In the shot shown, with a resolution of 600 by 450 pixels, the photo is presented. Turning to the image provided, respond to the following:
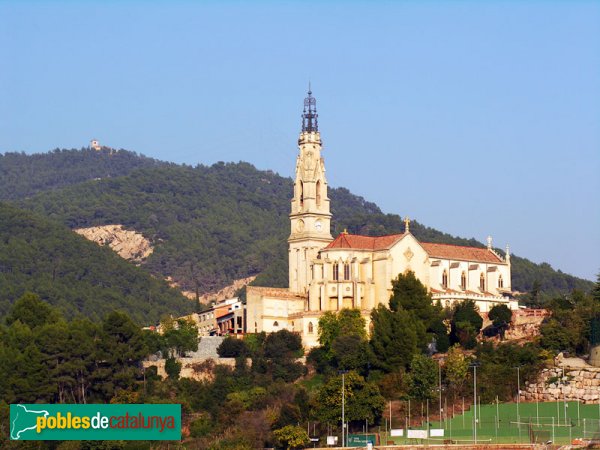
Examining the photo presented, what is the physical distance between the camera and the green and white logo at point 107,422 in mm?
70688

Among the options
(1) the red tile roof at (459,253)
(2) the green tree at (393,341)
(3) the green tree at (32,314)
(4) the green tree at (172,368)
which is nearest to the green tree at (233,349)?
(4) the green tree at (172,368)

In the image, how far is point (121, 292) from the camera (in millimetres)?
196250

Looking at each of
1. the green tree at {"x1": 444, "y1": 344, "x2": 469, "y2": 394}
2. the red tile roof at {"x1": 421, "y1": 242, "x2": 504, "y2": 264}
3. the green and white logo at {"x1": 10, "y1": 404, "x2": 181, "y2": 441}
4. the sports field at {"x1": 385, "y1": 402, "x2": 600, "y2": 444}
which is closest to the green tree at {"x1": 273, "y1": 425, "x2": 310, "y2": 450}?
the sports field at {"x1": 385, "y1": 402, "x2": 600, "y2": 444}

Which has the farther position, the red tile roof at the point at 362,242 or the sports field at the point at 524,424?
the red tile roof at the point at 362,242

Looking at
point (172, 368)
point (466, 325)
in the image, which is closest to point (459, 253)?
point (466, 325)

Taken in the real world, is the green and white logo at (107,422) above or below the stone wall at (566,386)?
below

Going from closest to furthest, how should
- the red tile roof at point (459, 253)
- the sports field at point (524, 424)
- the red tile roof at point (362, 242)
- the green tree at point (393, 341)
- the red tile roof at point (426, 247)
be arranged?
the sports field at point (524, 424) < the green tree at point (393, 341) < the red tile roof at point (362, 242) < the red tile roof at point (426, 247) < the red tile roof at point (459, 253)

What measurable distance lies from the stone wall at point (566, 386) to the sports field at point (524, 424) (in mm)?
1538

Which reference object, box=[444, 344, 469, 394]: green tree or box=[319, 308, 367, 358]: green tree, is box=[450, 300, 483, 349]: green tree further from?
box=[444, 344, 469, 394]: green tree

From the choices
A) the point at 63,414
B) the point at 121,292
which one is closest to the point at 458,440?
the point at 63,414

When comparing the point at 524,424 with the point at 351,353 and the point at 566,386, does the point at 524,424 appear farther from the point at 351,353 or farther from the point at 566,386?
the point at 351,353

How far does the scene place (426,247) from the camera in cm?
13200

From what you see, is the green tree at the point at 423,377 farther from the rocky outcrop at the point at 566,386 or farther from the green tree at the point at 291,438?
the green tree at the point at 291,438

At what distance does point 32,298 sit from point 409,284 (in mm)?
31932
